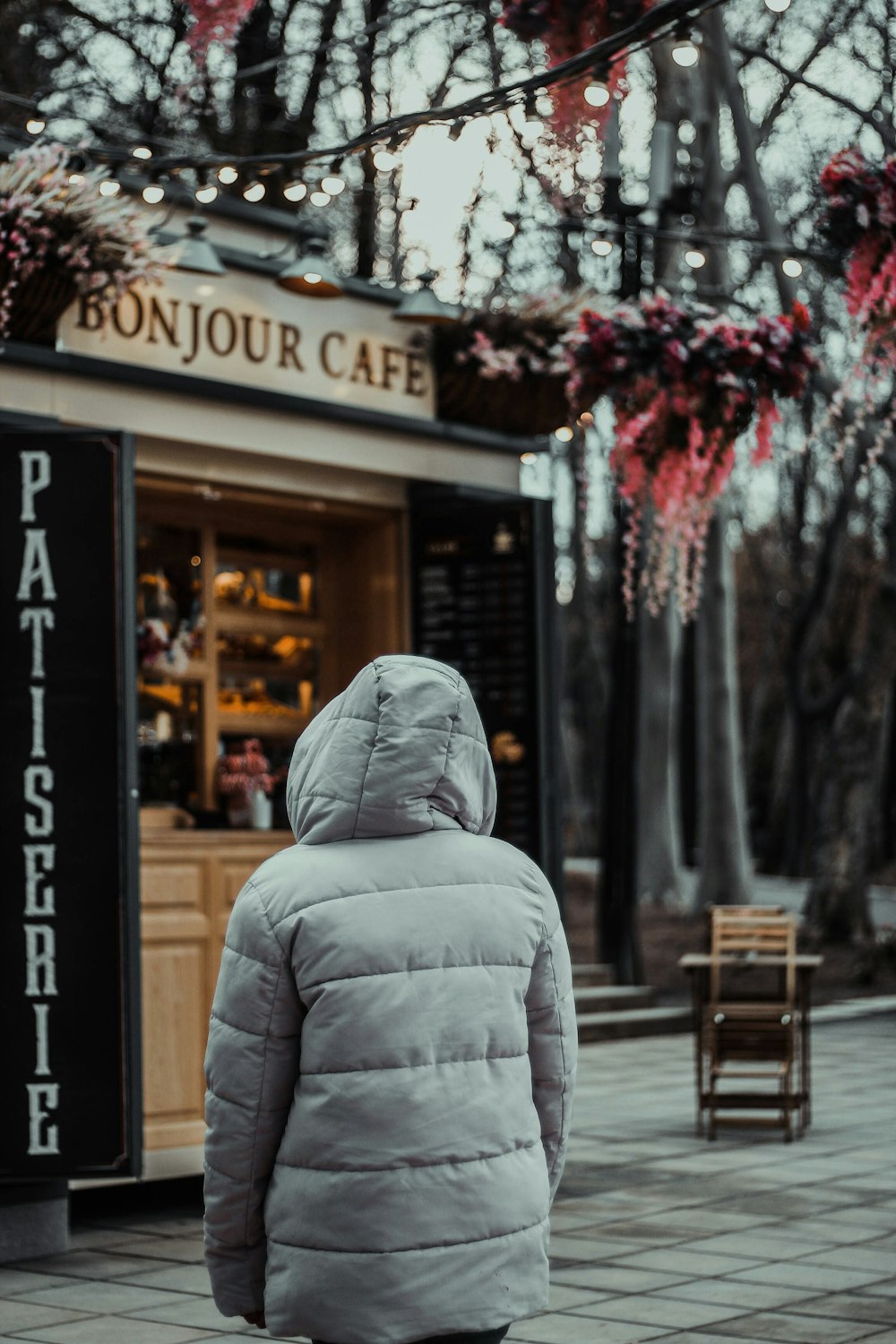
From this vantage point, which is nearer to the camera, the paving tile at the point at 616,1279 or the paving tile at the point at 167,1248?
the paving tile at the point at 616,1279

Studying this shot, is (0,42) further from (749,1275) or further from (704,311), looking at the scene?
(749,1275)

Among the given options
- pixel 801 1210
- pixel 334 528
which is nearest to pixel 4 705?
pixel 334 528

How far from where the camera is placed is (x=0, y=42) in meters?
16.1

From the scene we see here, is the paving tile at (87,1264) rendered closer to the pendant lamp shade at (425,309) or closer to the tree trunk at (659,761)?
the pendant lamp shade at (425,309)

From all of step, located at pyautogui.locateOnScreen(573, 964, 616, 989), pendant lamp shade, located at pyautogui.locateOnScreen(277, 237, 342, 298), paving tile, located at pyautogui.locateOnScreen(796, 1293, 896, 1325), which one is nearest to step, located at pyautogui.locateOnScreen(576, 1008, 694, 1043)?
step, located at pyautogui.locateOnScreen(573, 964, 616, 989)

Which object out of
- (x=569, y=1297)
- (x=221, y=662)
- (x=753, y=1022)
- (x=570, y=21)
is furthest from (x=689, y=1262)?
(x=570, y=21)

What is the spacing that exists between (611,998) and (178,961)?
7.92 metres

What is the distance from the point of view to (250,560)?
897cm

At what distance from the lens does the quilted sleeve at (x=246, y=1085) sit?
3205 millimetres

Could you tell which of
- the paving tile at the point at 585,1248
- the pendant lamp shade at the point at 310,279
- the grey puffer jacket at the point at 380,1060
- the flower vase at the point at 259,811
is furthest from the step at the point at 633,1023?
the grey puffer jacket at the point at 380,1060

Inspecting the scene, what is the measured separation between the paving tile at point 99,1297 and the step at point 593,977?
10.1m

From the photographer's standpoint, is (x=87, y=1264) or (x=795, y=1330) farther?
(x=87, y=1264)

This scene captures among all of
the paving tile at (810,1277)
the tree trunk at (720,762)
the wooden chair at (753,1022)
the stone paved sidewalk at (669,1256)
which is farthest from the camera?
the tree trunk at (720,762)

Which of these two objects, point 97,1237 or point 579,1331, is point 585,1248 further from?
point 97,1237
